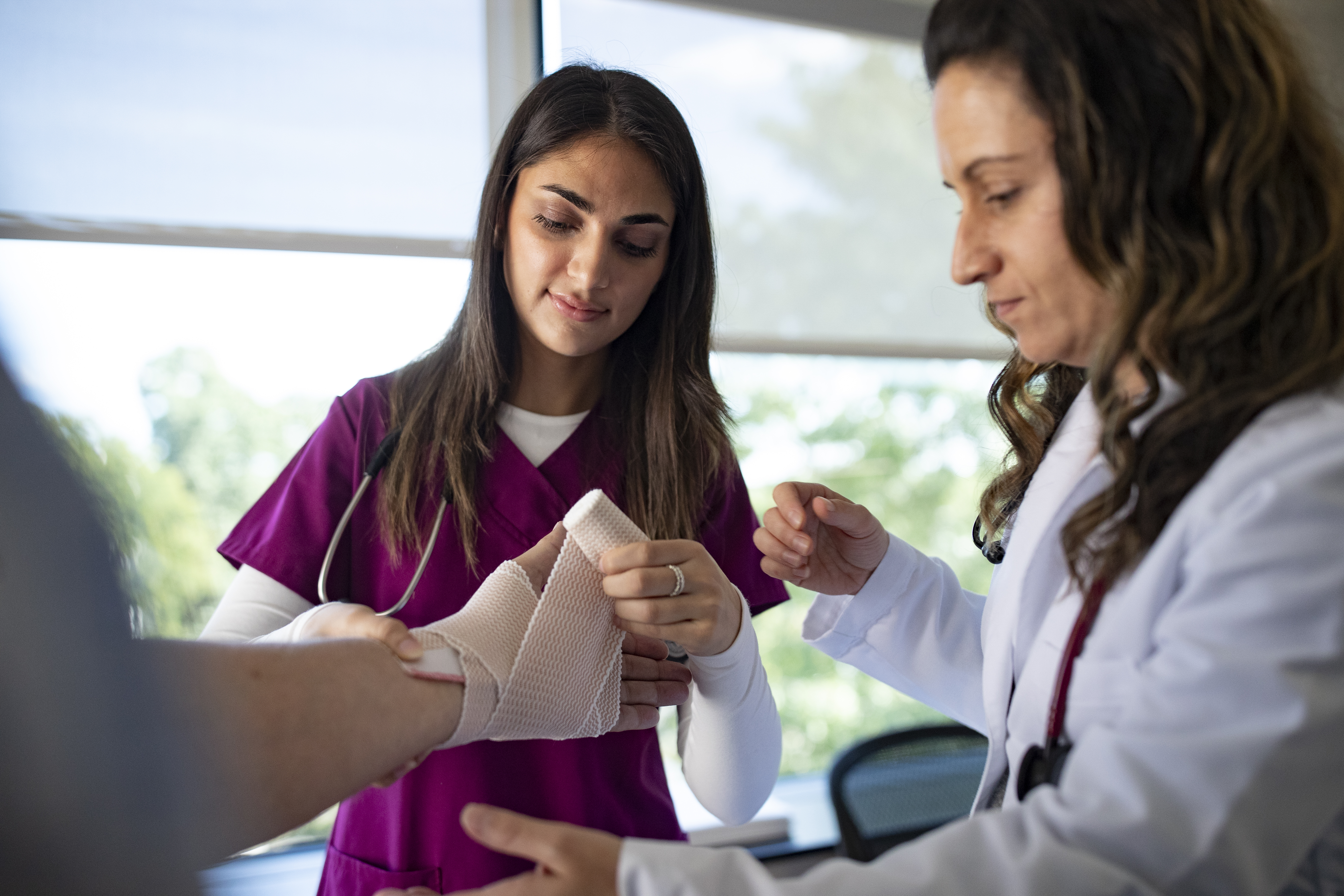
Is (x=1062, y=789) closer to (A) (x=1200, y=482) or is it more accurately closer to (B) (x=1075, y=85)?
(A) (x=1200, y=482)

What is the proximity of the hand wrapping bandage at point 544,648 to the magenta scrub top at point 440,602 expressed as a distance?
0.42ft

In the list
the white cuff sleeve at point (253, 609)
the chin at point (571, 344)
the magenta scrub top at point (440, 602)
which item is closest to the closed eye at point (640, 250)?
the chin at point (571, 344)

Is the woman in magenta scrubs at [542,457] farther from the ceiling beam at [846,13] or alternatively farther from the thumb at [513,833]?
the ceiling beam at [846,13]

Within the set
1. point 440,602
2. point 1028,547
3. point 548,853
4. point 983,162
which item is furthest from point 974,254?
point 440,602

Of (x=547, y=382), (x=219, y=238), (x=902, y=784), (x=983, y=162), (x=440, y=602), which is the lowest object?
(x=902, y=784)

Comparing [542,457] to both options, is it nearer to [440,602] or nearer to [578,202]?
[440,602]

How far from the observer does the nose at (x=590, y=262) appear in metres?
1.15

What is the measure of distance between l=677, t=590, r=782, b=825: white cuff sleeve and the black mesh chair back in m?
0.57

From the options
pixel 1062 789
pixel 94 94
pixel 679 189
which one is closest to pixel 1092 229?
pixel 1062 789

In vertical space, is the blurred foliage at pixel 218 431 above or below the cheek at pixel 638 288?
below

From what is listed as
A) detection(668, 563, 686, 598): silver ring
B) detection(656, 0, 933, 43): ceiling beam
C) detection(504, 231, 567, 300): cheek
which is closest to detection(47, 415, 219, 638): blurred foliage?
detection(504, 231, 567, 300): cheek

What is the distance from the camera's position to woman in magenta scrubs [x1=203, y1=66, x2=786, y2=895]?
110 centimetres

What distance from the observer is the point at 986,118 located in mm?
787

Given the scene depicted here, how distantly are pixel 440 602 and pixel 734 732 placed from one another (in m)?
0.41
